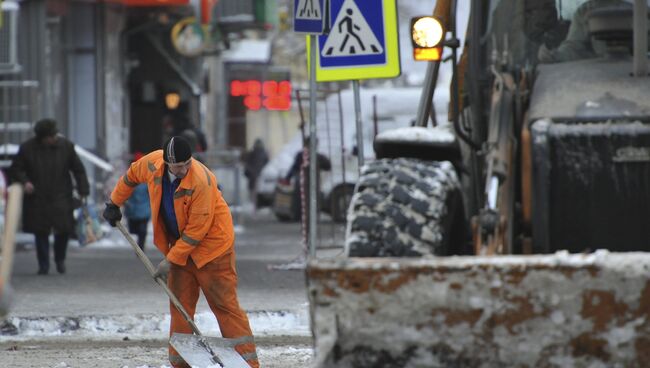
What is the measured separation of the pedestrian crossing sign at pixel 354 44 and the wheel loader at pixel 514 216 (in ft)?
12.1

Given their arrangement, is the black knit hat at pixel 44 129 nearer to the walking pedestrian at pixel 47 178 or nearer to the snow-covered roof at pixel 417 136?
the walking pedestrian at pixel 47 178

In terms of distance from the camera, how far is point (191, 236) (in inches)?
390

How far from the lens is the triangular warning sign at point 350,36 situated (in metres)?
12.4

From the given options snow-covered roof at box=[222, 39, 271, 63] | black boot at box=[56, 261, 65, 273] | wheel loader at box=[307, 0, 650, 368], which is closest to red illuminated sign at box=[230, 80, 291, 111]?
snow-covered roof at box=[222, 39, 271, 63]

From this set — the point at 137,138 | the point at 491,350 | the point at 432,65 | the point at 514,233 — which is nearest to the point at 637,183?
the point at 514,233

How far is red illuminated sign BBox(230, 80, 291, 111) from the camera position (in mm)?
45750

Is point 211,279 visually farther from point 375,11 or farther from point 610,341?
point 610,341

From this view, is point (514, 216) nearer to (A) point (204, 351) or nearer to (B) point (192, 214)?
(B) point (192, 214)

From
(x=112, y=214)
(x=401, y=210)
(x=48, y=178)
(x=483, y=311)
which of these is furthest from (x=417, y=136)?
(x=48, y=178)

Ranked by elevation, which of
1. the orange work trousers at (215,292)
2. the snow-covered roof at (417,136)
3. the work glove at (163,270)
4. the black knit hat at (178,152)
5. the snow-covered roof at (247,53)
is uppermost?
the snow-covered roof at (247,53)

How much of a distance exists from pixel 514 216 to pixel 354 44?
5.51 meters

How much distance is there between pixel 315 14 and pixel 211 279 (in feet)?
7.36

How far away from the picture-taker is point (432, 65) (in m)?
9.77

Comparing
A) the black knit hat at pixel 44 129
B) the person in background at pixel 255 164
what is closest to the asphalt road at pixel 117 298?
the black knit hat at pixel 44 129
